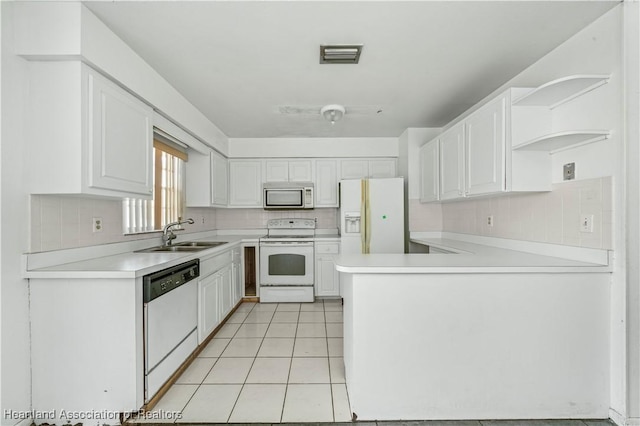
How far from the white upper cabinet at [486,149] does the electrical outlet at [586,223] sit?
1.54ft

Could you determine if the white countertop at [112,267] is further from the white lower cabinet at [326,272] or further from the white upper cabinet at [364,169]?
the white upper cabinet at [364,169]

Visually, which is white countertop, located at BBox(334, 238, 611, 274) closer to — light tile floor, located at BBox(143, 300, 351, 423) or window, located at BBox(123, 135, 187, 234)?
light tile floor, located at BBox(143, 300, 351, 423)

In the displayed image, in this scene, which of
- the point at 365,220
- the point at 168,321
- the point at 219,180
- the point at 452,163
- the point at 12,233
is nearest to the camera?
the point at 12,233

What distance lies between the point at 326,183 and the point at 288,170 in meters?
0.60

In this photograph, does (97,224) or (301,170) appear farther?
(301,170)

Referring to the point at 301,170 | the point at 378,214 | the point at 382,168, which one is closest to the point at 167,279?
the point at 378,214

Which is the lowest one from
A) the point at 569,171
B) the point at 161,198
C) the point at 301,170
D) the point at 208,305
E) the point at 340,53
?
the point at 208,305

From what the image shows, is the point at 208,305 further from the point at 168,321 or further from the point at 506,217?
the point at 506,217

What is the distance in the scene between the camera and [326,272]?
166 inches

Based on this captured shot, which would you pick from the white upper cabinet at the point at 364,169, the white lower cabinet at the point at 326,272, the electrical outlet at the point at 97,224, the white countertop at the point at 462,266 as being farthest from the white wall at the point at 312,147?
the white countertop at the point at 462,266

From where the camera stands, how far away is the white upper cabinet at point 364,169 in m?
4.46

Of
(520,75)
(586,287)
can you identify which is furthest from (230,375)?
(520,75)

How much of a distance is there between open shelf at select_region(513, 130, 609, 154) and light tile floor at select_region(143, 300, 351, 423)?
1995 mm

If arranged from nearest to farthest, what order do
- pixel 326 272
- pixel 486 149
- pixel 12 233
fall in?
pixel 12 233, pixel 486 149, pixel 326 272
